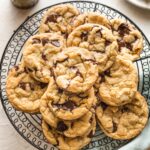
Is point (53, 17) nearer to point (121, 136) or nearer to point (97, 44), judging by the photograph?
point (97, 44)

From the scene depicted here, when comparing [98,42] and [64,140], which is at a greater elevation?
[98,42]

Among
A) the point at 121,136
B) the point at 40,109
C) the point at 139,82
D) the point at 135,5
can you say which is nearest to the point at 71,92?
the point at 40,109

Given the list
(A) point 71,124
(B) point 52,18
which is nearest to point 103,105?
(A) point 71,124

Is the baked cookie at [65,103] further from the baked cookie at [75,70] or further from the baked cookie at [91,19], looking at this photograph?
the baked cookie at [91,19]

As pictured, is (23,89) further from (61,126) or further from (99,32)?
(99,32)

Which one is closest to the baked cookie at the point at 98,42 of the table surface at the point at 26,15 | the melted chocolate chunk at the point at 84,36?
the melted chocolate chunk at the point at 84,36

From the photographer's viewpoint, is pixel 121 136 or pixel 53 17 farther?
pixel 53 17
